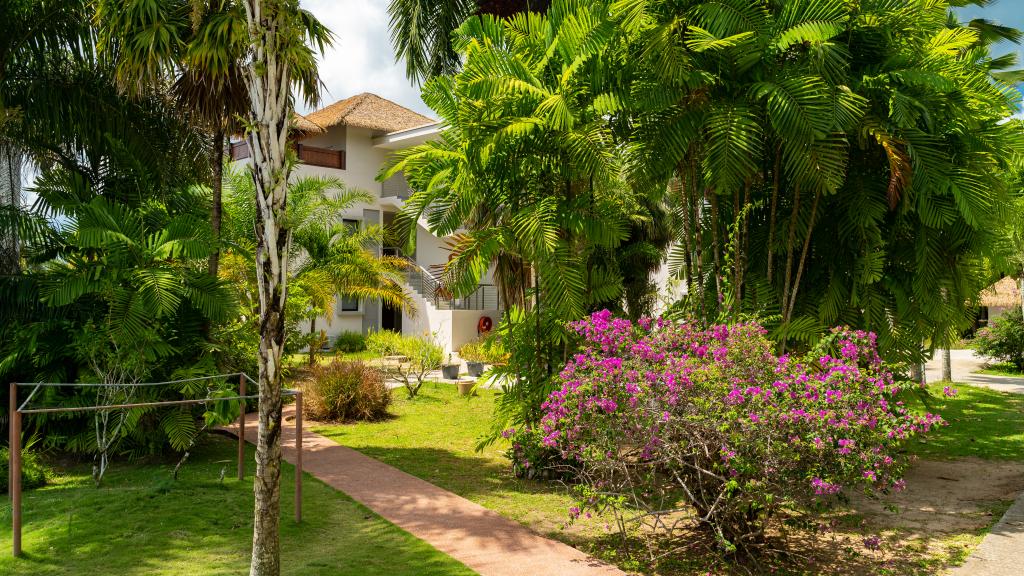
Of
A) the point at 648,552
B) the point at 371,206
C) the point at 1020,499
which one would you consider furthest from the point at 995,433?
Answer: the point at 371,206

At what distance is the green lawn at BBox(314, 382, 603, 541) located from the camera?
7500 millimetres

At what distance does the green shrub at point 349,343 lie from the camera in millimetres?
23453

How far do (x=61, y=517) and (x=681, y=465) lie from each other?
5273 mm

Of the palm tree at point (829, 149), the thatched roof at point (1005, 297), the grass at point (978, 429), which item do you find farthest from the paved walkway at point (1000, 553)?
the thatched roof at point (1005, 297)

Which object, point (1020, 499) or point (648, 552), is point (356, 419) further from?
point (1020, 499)

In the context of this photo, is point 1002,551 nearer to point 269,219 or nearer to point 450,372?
point 269,219

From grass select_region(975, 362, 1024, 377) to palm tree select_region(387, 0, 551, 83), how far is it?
18.2m

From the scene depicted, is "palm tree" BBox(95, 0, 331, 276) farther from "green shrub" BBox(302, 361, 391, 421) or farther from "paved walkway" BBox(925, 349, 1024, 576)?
"paved walkway" BBox(925, 349, 1024, 576)

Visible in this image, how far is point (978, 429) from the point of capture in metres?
12.3

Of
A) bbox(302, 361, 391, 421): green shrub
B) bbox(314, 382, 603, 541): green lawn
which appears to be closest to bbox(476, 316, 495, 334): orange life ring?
bbox(314, 382, 603, 541): green lawn

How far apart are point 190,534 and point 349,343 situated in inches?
689

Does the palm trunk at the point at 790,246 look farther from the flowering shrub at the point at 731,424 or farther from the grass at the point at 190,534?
the grass at the point at 190,534

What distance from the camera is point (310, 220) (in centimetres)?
1666

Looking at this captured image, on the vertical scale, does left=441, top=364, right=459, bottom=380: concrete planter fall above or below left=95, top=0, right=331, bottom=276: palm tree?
below
